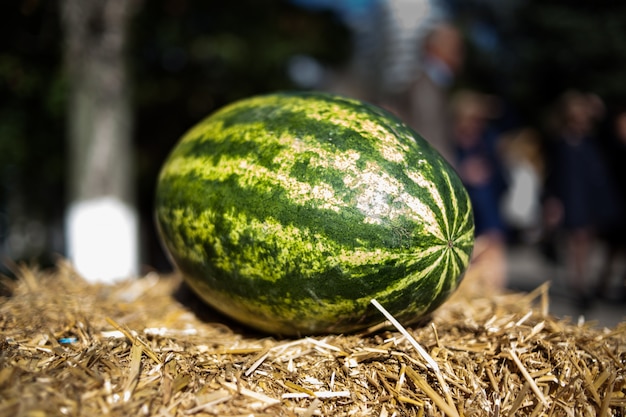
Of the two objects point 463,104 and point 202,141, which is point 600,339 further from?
point 463,104

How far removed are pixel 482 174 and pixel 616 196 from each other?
267cm

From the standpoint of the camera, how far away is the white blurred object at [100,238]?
5203mm

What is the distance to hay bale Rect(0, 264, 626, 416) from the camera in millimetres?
1559

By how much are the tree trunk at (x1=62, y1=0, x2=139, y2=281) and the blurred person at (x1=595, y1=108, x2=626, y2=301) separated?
5863mm

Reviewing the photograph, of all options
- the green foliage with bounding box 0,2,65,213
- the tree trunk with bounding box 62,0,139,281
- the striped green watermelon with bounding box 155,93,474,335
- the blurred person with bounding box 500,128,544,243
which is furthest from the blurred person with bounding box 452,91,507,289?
the green foliage with bounding box 0,2,65,213

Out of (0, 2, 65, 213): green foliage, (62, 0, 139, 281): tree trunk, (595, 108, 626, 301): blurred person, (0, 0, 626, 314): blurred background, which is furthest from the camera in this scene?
(595, 108, 626, 301): blurred person

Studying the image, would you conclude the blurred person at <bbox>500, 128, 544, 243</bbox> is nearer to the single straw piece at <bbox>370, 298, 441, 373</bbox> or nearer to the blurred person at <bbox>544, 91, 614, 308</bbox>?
the blurred person at <bbox>544, 91, 614, 308</bbox>

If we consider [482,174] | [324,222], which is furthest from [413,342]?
[482,174]

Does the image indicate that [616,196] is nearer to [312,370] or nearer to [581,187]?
[581,187]

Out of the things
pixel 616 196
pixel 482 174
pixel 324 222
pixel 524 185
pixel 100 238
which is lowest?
pixel 524 185

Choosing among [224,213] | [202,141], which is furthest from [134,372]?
[202,141]

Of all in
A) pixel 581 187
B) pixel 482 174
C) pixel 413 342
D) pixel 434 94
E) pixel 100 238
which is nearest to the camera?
pixel 413 342

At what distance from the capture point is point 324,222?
6.42 feet

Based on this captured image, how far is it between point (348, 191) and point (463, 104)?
354 centimetres
